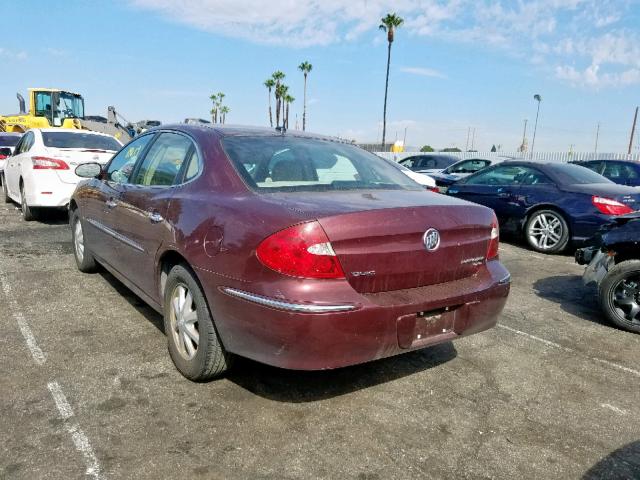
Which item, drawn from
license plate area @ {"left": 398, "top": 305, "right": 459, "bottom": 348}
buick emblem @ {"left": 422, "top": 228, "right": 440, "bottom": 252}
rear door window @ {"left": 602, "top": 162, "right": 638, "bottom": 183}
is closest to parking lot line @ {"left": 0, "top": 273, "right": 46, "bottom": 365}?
license plate area @ {"left": 398, "top": 305, "right": 459, "bottom": 348}

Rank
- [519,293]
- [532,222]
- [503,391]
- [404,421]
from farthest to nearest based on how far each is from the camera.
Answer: [532,222] < [519,293] < [503,391] < [404,421]

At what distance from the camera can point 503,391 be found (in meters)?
3.36

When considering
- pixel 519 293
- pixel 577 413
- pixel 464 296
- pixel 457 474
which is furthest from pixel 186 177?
pixel 519 293

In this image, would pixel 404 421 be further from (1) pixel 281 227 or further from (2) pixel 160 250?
(2) pixel 160 250

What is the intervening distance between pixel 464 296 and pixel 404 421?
2.44 feet

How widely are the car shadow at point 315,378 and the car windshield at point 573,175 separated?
17.6ft

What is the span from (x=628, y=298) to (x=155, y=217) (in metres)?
3.85

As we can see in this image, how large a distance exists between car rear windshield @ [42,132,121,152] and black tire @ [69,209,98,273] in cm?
328

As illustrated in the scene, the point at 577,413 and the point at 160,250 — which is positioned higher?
the point at 160,250

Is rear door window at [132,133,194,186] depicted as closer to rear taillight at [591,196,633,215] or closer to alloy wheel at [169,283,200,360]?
alloy wheel at [169,283,200,360]

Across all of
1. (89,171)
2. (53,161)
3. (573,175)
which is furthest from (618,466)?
(53,161)

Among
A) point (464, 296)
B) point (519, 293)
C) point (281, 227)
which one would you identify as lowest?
point (519, 293)

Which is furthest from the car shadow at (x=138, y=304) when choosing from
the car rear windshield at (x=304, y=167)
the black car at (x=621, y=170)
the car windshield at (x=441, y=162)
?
the car windshield at (x=441, y=162)

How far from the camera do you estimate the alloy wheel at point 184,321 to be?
3230 mm
